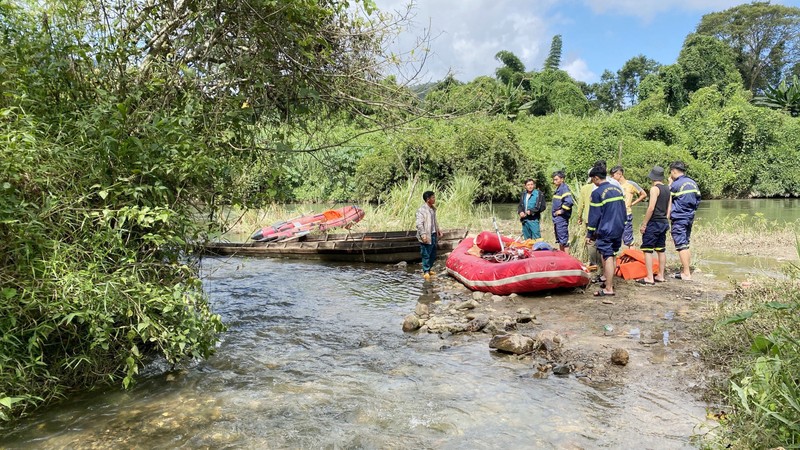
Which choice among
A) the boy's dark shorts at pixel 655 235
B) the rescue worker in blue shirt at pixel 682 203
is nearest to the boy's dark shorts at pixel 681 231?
the rescue worker in blue shirt at pixel 682 203

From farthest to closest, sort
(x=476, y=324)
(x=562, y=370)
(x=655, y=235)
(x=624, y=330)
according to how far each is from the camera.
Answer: (x=655, y=235) → (x=476, y=324) → (x=624, y=330) → (x=562, y=370)

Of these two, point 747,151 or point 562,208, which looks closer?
point 562,208

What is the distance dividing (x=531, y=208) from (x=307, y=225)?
6.63 metres

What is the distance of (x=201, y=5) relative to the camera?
477 cm

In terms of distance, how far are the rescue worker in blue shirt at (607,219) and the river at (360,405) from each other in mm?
2515

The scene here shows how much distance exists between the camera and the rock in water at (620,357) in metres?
4.88

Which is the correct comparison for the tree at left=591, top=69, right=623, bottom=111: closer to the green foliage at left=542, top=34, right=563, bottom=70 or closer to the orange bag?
the green foliage at left=542, top=34, right=563, bottom=70

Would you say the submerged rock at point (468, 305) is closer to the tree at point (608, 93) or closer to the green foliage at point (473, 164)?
the green foliage at point (473, 164)

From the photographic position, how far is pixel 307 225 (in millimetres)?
14086

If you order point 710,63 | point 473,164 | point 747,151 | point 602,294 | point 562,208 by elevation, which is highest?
point 710,63

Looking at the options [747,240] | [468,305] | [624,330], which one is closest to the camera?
[624,330]

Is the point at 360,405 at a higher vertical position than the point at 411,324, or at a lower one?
lower

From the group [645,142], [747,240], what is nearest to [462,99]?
[747,240]

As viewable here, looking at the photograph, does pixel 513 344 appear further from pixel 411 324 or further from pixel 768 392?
pixel 768 392
